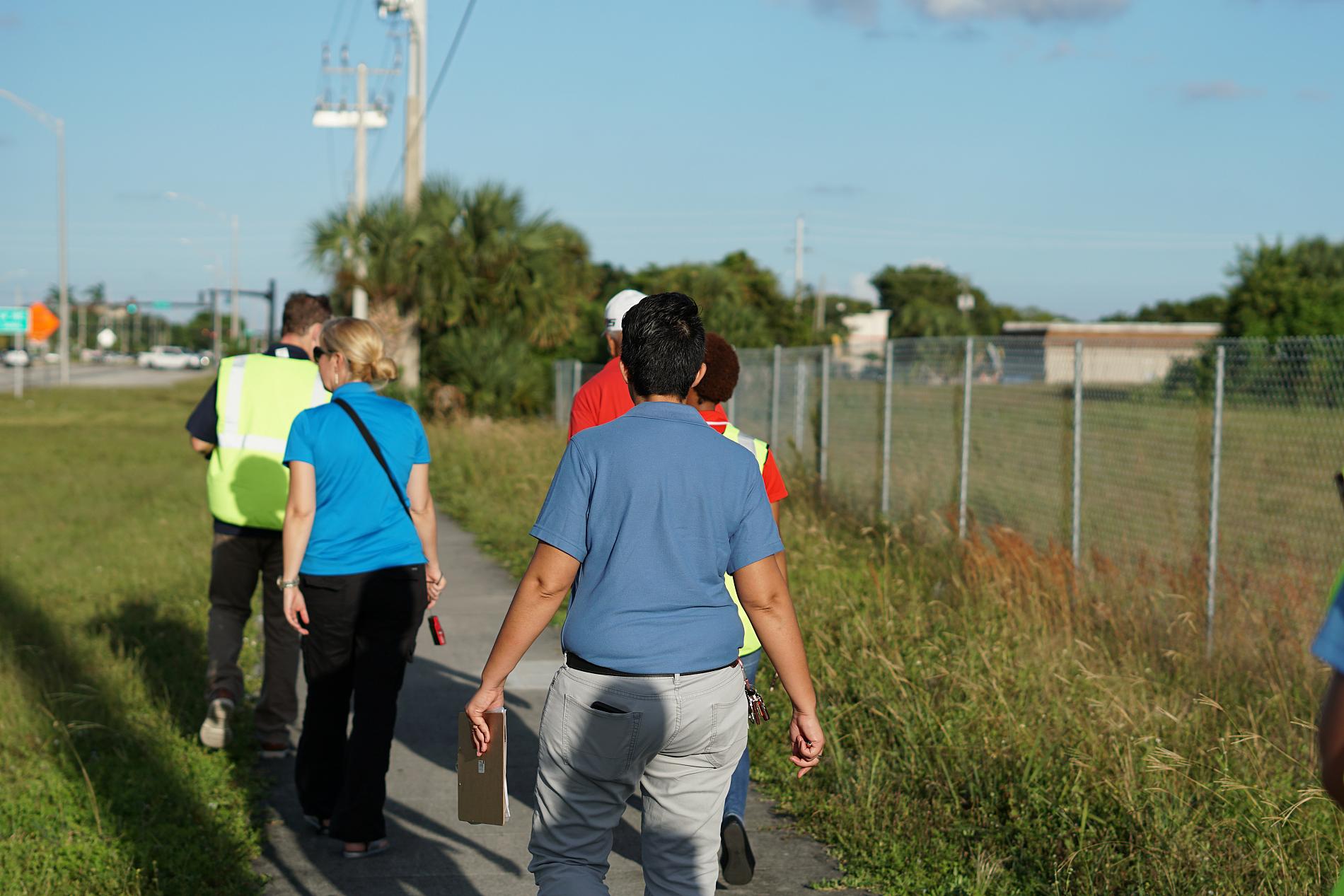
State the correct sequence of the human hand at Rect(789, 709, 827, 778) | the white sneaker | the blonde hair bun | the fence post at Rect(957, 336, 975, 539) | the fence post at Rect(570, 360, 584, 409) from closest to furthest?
the human hand at Rect(789, 709, 827, 778), the blonde hair bun, the white sneaker, the fence post at Rect(957, 336, 975, 539), the fence post at Rect(570, 360, 584, 409)

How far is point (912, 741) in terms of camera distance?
4758 mm

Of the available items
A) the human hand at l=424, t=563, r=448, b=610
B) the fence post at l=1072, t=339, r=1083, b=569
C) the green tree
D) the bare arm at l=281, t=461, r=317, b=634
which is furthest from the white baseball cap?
the green tree

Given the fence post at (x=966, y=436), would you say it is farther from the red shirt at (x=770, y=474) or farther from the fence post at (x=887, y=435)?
the red shirt at (x=770, y=474)

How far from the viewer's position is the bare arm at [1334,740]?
140 centimetres

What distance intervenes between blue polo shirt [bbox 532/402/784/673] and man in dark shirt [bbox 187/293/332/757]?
2925 millimetres

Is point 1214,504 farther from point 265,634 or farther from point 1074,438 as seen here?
point 265,634

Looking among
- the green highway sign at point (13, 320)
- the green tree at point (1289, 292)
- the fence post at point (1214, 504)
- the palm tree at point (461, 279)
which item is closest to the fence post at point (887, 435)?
the fence post at point (1214, 504)

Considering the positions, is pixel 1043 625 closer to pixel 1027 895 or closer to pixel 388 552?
pixel 1027 895

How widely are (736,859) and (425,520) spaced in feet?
5.32

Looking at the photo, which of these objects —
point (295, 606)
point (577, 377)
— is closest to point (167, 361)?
point (577, 377)

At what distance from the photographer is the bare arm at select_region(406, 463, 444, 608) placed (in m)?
4.62

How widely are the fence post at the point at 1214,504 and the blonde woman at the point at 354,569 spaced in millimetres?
4197

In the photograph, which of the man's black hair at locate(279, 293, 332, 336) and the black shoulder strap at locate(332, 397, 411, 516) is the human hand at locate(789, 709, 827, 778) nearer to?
the black shoulder strap at locate(332, 397, 411, 516)

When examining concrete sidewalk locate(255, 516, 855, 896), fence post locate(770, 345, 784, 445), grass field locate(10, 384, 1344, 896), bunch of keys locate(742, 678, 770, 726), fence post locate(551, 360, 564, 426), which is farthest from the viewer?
fence post locate(551, 360, 564, 426)
